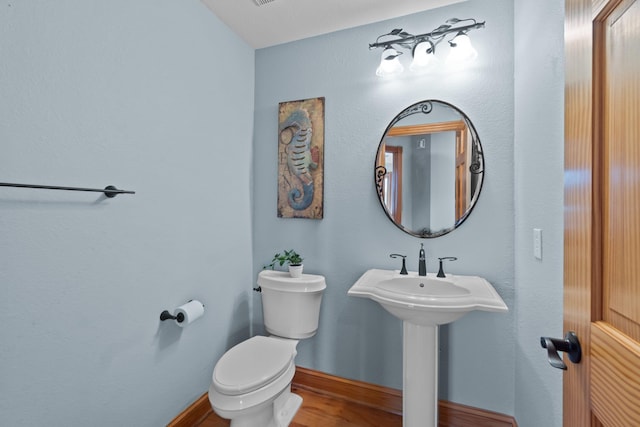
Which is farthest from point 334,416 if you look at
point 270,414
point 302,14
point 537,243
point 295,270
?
point 302,14

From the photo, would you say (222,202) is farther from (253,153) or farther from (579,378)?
(579,378)

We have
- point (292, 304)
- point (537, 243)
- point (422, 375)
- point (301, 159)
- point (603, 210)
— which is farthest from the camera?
point (301, 159)

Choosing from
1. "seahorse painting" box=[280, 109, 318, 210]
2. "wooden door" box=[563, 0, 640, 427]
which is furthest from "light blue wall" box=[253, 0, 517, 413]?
"wooden door" box=[563, 0, 640, 427]

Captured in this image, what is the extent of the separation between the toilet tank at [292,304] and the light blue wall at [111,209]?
32 cm

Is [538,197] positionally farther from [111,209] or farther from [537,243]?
[111,209]

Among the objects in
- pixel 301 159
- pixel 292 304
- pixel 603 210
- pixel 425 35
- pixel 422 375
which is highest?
pixel 425 35

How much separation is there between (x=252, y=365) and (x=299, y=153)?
132cm

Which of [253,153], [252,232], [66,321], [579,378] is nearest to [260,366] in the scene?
[66,321]

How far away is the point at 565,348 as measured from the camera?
2.04ft

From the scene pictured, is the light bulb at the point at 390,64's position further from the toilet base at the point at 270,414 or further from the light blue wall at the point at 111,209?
the toilet base at the point at 270,414

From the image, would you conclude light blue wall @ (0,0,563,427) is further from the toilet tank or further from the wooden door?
the wooden door

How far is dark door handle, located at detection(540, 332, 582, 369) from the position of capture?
23.6 inches

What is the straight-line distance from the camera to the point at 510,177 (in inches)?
60.7

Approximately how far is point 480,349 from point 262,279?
1.33 metres
